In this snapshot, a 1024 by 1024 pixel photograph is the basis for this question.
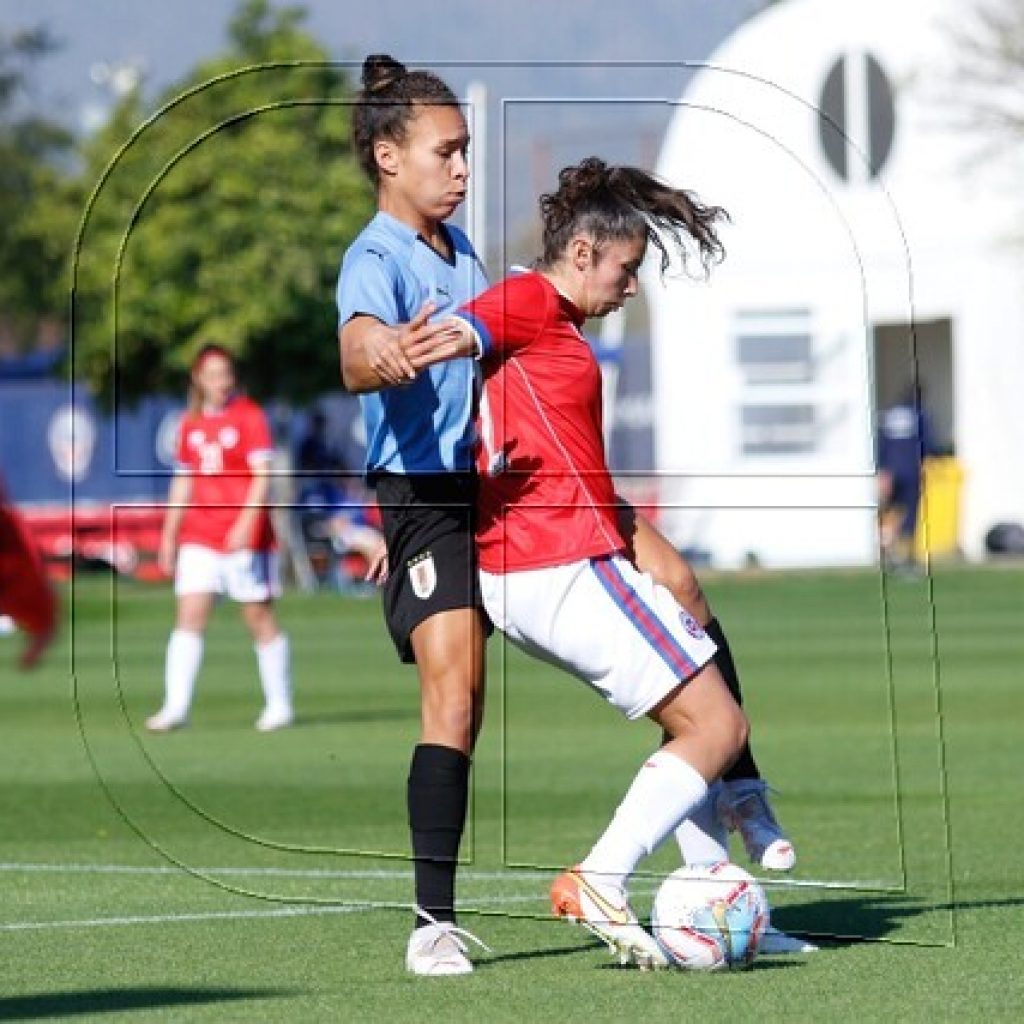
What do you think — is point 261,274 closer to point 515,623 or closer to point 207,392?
point 207,392

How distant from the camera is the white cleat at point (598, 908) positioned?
7.58 metres

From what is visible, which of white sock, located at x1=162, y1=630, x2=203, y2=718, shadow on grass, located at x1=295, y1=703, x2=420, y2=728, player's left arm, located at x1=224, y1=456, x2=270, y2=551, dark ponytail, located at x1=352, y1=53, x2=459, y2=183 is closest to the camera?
dark ponytail, located at x1=352, y1=53, x2=459, y2=183

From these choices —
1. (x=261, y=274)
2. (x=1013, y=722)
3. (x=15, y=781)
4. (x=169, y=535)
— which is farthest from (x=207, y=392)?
(x=261, y=274)

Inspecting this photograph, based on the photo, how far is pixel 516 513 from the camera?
25.6ft

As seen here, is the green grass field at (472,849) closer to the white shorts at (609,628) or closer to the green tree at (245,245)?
the white shorts at (609,628)

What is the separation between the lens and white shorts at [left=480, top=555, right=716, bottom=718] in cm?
761

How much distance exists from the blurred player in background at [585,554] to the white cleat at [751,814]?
53 centimetres

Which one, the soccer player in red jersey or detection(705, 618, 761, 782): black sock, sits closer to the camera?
detection(705, 618, 761, 782): black sock

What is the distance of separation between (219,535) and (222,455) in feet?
1.92

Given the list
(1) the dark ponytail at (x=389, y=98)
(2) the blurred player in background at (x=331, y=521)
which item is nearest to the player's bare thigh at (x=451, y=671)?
(1) the dark ponytail at (x=389, y=98)

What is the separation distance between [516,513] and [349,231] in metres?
30.7

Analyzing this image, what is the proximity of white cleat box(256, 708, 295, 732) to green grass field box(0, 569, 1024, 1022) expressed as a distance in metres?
0.25

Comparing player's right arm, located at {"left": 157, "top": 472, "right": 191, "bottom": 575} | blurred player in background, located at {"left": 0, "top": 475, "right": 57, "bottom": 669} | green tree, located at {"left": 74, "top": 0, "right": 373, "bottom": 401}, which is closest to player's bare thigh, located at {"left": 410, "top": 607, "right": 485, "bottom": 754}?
blurred player in background, located at {"left": 0, "top": 475, "right": 57, "bottom": 669}

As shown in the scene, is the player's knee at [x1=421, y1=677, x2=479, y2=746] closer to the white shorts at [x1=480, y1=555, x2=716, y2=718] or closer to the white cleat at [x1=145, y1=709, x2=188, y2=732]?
the white shorts at [x1=480, y1=555, x2=716, y2=718]
